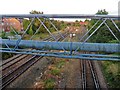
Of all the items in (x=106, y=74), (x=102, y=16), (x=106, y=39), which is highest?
(x=102, y=16)

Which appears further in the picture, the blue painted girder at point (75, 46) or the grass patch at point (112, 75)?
the grass patch at point (112, 75)

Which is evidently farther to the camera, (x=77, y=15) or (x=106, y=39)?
(x=106, y=39)

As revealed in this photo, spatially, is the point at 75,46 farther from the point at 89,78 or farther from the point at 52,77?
the point at 52,77

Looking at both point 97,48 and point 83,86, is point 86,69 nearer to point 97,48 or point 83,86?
point 83,86

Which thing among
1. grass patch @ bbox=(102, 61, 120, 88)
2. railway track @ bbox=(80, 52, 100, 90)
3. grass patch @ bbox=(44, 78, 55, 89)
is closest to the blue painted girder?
grass patch @ bbox=(44, 78, 55, 89)

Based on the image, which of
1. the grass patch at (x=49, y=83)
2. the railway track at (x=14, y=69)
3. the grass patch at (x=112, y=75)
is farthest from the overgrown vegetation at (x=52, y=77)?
the grass patch at (x=112, y=75)

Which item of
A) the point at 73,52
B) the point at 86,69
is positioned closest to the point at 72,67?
the point at 86,69

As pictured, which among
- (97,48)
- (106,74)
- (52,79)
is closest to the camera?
(97,48)

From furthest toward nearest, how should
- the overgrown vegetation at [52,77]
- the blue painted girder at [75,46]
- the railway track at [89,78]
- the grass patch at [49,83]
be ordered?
the overgrown vegetation at [52,77] → the grass patch at [49,83] → the railway track at [89,78] → the blue painted girder at [75,46]

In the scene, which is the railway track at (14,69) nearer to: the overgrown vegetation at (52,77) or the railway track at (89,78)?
the overgrown vegetation at (52,77)

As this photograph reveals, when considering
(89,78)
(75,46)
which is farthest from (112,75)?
(75,46)

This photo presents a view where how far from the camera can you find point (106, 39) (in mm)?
20469

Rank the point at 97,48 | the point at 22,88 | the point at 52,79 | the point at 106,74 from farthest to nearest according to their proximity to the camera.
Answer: the point at 106,74 < the point at 52,79 < the point at 22,88 < the point at 97,48

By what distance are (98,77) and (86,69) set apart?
78.0 inches
